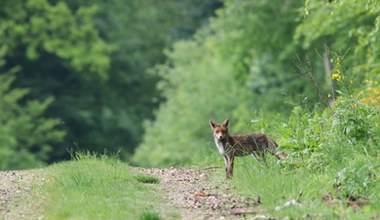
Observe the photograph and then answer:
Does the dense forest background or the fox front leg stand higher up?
the dense forest background

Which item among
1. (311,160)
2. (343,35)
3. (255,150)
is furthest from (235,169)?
(343,35)

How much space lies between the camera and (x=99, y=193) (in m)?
12.4

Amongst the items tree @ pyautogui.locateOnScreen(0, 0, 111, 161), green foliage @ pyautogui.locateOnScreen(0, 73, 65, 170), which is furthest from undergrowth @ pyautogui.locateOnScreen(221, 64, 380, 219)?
tree @ pyautogui.locateOnScreen(0, 0, 111, 161)

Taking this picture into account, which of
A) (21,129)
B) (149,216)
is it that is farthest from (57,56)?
(149,216)

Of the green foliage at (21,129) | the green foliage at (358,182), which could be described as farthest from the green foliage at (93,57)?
the green foliage at (358,182)

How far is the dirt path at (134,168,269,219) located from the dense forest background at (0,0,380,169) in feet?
36.8

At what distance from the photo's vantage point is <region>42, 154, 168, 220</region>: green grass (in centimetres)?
1119

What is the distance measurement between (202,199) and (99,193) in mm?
1233

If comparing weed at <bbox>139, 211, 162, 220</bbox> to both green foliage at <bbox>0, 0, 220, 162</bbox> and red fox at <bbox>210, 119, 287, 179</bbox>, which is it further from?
green foliage at <bbox>0, 0, 220, 162</bbox>

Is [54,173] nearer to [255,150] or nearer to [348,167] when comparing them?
[255,150]

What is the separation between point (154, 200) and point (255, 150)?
2826 millimetres

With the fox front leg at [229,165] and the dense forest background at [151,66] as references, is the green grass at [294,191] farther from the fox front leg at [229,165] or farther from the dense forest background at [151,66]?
the dense forest background at [151,66]

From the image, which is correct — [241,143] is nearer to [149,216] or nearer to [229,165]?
[229,165]

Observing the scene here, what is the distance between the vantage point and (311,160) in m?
13.2
